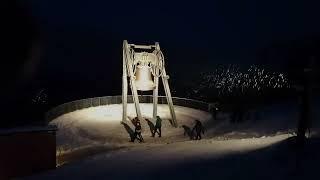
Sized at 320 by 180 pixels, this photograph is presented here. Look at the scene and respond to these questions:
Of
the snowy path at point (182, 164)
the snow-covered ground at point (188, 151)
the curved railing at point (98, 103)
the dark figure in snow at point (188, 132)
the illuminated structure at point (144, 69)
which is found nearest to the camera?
the snowy path at point (182, 164)

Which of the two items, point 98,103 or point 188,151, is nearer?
point 188,151

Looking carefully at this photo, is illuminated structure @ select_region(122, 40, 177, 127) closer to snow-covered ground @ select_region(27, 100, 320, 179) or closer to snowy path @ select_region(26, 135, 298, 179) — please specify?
snow-covered ground @ select_region(27, 100, 320, 179)

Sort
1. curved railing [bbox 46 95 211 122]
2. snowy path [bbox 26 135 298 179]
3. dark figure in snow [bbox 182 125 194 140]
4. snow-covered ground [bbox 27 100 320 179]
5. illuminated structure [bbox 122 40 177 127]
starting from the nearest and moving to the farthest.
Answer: snowy path [bbox 26 135 298 179] < snow-covered ground [bbox 27 100 320 179] < dark figure in snow [bbox 182 125 194 140] < illuminated structure [bbox 122 40 177 127] < curved railing [bbox 46 95 211 122]

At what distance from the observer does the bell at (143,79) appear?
3102cm

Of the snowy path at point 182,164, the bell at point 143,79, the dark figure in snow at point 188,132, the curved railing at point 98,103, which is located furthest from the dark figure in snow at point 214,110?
the snowy path at point 182,164

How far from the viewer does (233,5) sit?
5103 inches

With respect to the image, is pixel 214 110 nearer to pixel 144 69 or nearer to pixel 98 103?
pixel 144 69

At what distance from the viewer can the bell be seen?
31.0 metres

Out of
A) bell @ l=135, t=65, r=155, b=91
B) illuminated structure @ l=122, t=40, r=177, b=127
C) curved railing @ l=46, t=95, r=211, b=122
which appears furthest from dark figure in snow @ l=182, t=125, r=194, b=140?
curved railing @ l=46, t=95, r=211, b=122

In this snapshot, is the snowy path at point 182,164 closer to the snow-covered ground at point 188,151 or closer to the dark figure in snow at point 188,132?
the snow-covered ground at point 188,151

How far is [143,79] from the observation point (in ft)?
102

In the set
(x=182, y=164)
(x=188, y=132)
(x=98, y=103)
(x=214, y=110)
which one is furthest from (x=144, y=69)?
(x=182, y=164)

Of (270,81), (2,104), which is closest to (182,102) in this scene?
(270,81)

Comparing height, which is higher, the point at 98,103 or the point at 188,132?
the point at 98,103
